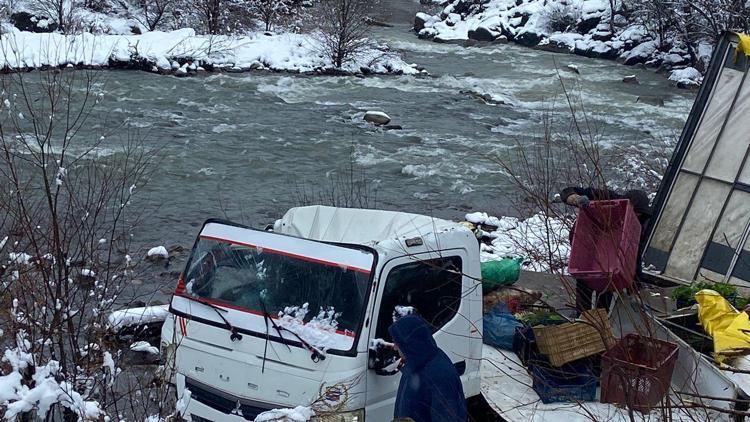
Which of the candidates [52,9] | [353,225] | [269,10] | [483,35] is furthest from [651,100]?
[353,225]

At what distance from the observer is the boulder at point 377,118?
2142cm

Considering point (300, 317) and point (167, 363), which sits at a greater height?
point (300, 317)

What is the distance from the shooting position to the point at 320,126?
2091 cm

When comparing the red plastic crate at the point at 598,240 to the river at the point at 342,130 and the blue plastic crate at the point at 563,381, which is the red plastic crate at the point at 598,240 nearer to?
the blue plastic crate at the point at 563,381

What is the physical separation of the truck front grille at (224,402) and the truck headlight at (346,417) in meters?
0.37

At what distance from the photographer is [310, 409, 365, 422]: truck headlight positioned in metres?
5.53

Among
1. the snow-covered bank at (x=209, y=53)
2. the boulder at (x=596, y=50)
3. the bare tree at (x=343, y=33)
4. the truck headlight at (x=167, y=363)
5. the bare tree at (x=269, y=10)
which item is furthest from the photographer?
the bare tree at (x=269, y=10)

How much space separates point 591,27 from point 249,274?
31877 mm

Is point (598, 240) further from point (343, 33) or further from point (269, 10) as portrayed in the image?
point (269, 10)

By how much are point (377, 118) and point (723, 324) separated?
14.8 m

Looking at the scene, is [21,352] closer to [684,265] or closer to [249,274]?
[249,274]

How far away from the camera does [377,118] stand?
70.4 feet

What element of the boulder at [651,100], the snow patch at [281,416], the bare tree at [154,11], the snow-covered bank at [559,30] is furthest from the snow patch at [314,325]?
the bare tree at [154,11]

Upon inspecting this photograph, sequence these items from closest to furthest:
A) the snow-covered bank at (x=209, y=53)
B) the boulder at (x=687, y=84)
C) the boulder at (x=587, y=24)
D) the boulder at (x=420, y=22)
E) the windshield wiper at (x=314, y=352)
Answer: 1. the windshield wiper at (x=314, y=352)
2. the snow-covered bank at (x=209, y=53)
3. the boulder at (x=687, y=84)
4. the boulder at (x=587, y=24)
5. the boulder at (x=420, y=22)
